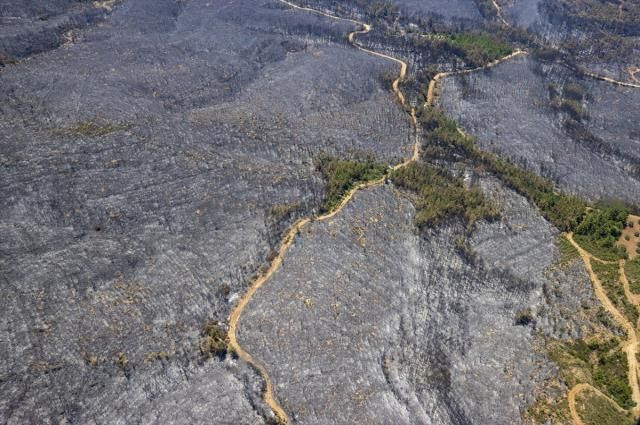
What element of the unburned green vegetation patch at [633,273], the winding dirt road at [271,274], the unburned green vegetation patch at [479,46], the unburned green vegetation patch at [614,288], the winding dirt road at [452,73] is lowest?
the winding dirt road at [271,274]

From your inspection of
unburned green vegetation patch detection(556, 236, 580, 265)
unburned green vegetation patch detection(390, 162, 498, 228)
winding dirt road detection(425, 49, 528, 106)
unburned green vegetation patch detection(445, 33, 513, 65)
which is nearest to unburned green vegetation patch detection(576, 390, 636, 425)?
unburned green vegetation patch detection(556, 236, 580, 265)

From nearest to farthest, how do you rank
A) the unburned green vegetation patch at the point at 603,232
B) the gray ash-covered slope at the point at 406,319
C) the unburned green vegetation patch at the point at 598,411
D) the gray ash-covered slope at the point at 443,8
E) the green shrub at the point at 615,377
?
the unburned green vegetation patch at the point at 598,411
the gray ash-covered slope at the point at 406,319
the green shrub at the point at 615,377
the unburned green vegetation patch at the point at 603,232
the gray ash-covered slope at the point at 443,8

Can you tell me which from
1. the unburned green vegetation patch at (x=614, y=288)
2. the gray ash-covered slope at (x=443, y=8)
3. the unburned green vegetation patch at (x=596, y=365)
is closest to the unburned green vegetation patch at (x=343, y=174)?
the unburned green vegetation patch at (x=614, y=288)

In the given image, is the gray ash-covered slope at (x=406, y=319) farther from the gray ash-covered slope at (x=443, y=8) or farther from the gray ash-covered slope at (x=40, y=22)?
the gray ash-covered slope at (x=443, y=8)

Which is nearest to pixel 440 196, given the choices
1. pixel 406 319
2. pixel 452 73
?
pixel 406 319

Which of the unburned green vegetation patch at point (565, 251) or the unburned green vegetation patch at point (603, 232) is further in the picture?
the unburned green vegetation patch at point (603, 232)

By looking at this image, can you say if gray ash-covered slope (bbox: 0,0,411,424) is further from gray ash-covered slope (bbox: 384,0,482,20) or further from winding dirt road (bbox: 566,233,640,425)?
gray ash-covered slope (bbox: 384,0,482,20)
